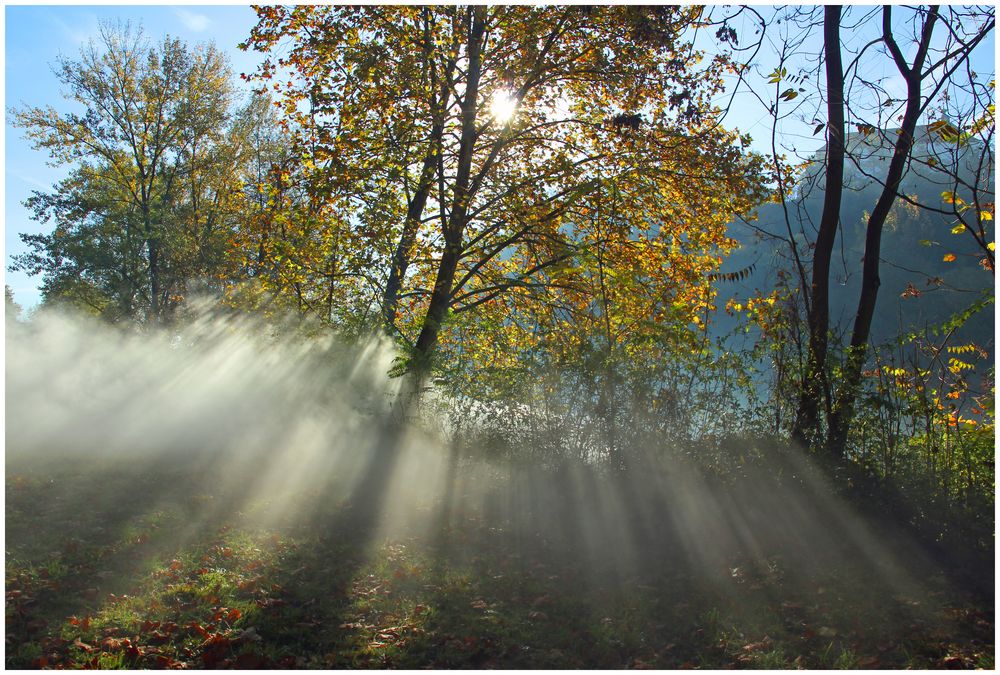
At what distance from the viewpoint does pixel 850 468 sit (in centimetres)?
591

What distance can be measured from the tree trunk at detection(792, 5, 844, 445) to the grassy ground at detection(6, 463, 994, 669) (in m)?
1.90

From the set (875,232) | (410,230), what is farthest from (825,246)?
(410,230)

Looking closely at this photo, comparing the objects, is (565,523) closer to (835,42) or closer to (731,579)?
(731,579)

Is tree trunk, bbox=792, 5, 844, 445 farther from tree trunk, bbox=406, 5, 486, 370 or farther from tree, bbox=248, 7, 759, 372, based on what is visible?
tree trunk, bbox=406, 5, 486, 370

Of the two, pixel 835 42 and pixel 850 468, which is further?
pixel 835 42

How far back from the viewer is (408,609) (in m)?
4.76

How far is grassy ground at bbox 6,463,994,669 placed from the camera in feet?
13.2

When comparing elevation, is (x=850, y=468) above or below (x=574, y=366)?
below

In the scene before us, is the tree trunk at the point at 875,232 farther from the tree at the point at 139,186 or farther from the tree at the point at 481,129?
the tree at the point at 139,186

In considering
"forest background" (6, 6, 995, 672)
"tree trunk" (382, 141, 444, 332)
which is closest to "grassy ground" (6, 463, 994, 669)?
"forest background" (6, 6, 995, 672)

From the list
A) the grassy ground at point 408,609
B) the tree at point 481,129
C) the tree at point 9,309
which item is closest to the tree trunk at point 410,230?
the tree at point 481,129

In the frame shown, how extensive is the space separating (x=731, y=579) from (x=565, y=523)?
1.76 metres

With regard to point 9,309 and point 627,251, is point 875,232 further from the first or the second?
point 9,309

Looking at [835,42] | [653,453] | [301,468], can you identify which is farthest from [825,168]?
[301,468]
